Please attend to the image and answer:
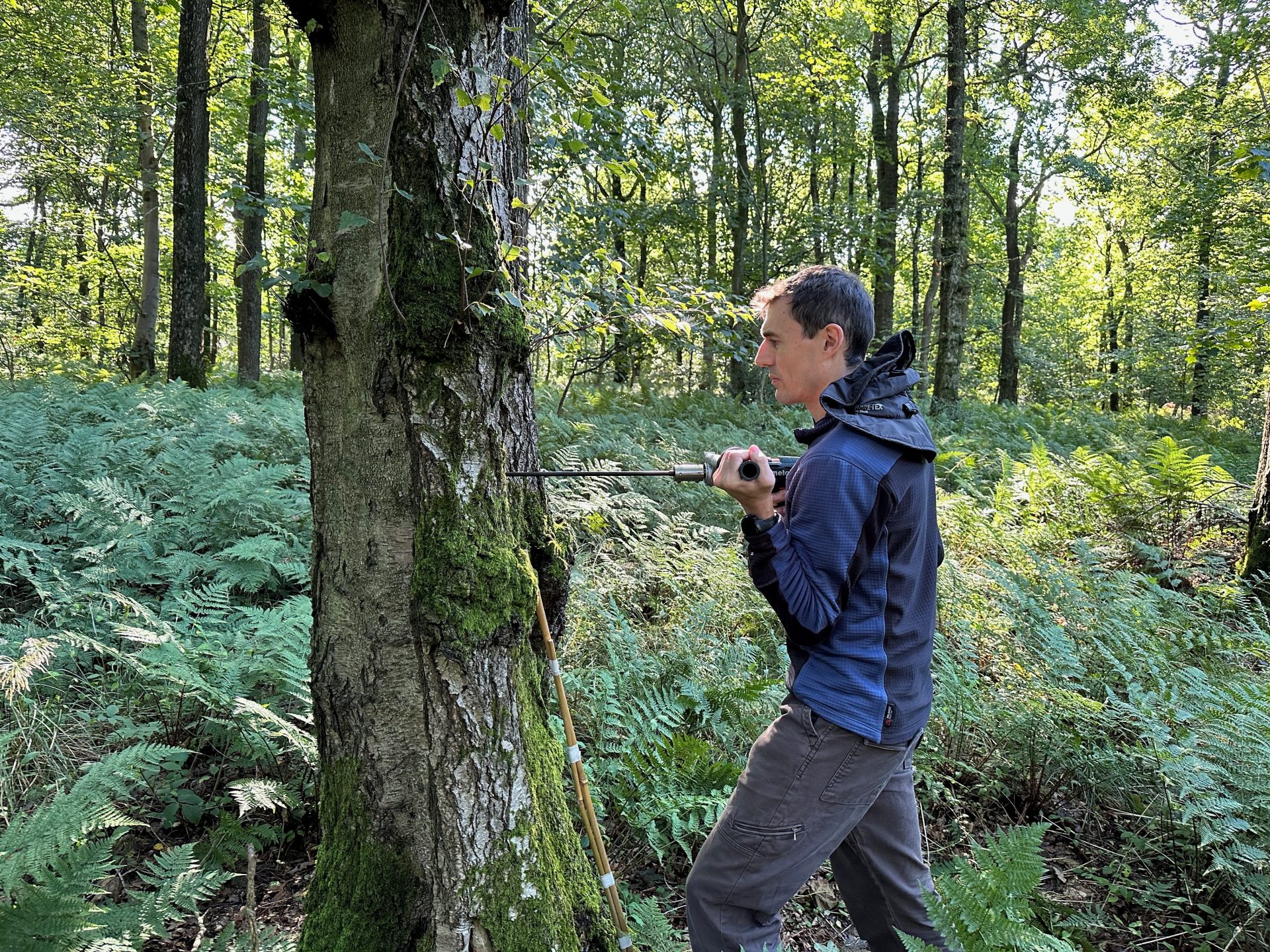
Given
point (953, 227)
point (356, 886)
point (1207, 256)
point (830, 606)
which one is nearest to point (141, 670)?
point (356, 886)

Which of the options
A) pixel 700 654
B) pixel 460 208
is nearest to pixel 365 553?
pixel 460 208

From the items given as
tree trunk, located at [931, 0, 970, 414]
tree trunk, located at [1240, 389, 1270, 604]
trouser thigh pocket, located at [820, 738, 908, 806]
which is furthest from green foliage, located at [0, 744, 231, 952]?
tree trunk, located at [931, 0, 970, 414]

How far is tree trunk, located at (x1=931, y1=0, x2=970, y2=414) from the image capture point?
476 inches

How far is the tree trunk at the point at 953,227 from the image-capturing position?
1209cm

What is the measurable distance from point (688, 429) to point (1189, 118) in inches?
534

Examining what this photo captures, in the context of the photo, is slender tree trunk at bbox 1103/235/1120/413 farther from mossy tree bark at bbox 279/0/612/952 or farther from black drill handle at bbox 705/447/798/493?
mossy tree bark at bbox 279/0/612/952

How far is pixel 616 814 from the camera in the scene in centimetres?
314

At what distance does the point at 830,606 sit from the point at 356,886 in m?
1.50

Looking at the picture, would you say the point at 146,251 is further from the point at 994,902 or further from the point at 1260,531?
the point at 1260,531

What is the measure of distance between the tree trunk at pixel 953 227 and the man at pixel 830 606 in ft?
36.7

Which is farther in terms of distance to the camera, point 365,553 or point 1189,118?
point 1189,118

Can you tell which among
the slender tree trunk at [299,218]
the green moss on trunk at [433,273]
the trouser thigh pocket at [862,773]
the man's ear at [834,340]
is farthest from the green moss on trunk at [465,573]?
the man's ear at [834,340]

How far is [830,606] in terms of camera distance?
186cm

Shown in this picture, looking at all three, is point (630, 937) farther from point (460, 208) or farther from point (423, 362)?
point (460, 208)
